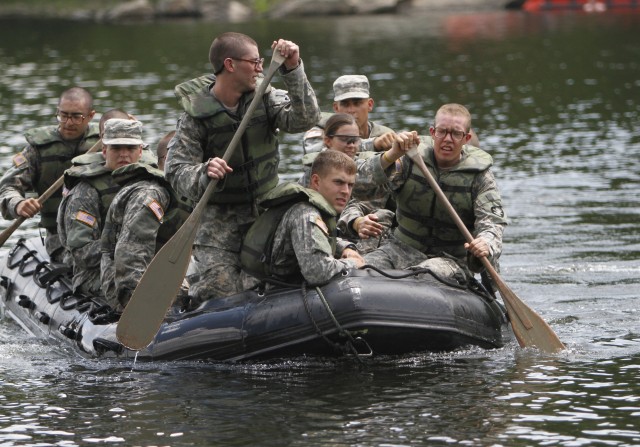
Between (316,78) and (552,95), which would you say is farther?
(316,78)

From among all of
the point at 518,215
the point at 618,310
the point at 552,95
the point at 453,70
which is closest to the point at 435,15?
the point at 453,70

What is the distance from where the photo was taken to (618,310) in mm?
10391

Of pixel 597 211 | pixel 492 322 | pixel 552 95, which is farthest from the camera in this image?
pixel 552 95

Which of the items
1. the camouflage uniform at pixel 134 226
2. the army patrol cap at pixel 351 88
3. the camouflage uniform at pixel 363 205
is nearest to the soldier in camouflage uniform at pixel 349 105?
the army patrol cap at pixel 351 88

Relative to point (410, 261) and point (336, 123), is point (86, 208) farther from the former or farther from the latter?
point (410, 261)

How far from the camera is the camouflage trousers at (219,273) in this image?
8.94 metres

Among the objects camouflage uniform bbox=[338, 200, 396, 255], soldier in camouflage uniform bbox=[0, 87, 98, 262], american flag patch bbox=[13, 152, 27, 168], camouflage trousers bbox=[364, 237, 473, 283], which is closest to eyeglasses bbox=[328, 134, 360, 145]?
camouflage uniform bbox=[338, 200, 396, 255]

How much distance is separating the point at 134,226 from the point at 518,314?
8.56 ft

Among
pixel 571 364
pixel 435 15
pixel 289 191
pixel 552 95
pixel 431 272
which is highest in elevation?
pixel 435 15

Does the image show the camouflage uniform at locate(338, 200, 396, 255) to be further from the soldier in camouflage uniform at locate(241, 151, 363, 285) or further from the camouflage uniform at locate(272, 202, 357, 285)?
the camouflage uniform at locate(272, 202, 357, 285)

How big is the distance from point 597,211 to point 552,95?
885 centimetres

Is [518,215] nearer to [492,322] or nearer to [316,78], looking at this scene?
[492,322]

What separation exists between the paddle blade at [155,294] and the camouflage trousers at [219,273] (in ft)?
0.89

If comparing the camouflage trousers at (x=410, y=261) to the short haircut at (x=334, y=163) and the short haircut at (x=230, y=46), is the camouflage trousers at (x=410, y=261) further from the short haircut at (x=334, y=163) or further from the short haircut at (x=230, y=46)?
the short haircut at (x=230, y=46)
